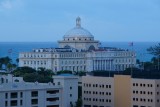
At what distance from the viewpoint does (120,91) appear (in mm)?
75188

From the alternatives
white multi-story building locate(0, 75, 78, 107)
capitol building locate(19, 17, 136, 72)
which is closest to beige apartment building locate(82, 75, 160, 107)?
white multi-story building locate(0, 75, 78, 107)

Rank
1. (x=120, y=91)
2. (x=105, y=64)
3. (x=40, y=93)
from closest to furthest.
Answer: (x=40, y=93) < (x=120, y=91) < (x=105, y=64)

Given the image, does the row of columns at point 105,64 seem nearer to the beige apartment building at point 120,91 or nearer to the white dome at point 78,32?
the white dome at point 78,32

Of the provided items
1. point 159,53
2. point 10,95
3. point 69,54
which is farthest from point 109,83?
point 69,54

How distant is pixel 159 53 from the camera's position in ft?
401

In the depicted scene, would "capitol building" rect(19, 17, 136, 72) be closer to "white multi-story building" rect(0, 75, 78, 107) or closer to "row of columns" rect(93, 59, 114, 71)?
"row of columns" rect(93, 59, 114, 71)

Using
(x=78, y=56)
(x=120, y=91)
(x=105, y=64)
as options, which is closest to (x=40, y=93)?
(x=120, y=91)

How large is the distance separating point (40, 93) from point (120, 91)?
1411 cm

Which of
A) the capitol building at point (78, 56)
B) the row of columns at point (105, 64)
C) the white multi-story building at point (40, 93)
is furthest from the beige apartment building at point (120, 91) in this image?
the row of columns at point (105, 64)

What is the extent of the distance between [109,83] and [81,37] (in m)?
67.0

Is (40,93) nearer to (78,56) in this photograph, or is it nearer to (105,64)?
(78,56)

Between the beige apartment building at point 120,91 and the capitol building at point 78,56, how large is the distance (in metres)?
46.4

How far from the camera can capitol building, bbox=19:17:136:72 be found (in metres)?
131

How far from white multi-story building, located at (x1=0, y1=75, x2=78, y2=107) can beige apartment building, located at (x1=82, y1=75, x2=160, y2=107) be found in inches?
345
